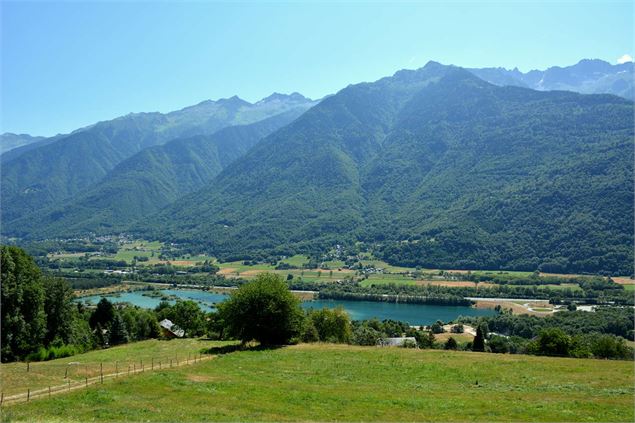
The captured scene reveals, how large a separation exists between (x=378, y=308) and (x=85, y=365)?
94778 mm

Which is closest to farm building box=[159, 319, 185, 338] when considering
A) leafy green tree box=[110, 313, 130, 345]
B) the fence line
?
leafy green tree box=[110, 313, 130, 345]

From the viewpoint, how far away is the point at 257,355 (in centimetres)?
3619

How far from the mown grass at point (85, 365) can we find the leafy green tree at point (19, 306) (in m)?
6.21

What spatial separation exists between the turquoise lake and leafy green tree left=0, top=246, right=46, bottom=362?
183 feet

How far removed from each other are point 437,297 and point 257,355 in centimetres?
9931

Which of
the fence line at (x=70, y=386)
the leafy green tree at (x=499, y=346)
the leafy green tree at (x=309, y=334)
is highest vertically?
the fence line at (x=70, y=386)

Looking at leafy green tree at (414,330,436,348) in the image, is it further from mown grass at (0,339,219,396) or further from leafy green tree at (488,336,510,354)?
mown grass at (0,339,219,396)

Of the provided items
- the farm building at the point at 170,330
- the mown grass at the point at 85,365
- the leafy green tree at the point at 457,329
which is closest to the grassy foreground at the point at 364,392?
the mown grass at the point at 85,365

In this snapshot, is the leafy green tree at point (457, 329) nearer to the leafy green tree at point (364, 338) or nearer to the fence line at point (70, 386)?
the leafy green tree at point (364, 338)

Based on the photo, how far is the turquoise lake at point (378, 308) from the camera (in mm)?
108125

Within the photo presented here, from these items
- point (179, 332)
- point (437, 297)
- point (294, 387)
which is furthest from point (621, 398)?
point (437, 297)

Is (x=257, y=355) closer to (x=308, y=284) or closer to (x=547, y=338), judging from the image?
(x=547, y=338)

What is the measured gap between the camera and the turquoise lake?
108 metres

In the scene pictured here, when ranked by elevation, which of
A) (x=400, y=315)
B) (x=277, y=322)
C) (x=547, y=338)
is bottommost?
(x=400, y=315)
